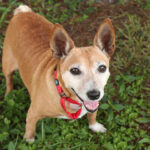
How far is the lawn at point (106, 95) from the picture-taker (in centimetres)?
310

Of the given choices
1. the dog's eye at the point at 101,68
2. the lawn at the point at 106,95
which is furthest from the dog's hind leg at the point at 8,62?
the dog's eye at the point at 101,68

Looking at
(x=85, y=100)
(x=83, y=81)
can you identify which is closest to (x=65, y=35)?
(x=83, y=81)

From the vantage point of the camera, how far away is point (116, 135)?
319 cm

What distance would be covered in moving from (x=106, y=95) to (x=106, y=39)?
1392 millimetres

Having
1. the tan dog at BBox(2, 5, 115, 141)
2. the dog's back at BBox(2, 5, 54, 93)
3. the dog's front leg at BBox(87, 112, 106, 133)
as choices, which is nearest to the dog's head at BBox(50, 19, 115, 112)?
the tan dog at BBox(2, 5, 115, 141)

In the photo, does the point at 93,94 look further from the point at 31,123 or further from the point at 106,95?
the point at 106,95

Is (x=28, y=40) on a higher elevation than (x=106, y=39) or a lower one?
lower

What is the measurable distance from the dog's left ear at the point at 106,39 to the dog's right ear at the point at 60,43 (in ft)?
1.08

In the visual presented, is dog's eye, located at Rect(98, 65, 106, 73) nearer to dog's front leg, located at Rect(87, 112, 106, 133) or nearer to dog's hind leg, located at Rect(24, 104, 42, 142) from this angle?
dog's hind leg, located at Rect(24, 104, 42, 142)

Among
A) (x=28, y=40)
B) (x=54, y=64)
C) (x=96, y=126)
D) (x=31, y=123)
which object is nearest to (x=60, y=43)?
(x=54, y=64)

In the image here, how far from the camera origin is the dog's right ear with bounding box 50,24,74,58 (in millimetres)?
2243

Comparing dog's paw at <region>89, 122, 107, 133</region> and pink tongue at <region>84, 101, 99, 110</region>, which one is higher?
pink tongue at <region>84, 101, 99, 110</region>

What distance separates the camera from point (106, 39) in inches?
98.1

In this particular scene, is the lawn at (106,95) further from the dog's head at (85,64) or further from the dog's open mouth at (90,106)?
the dog's head at (85,64)
